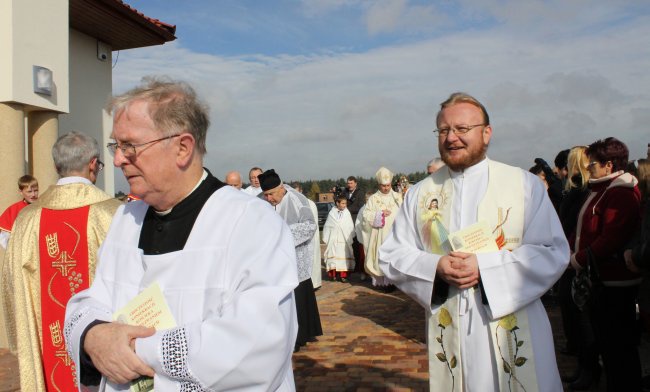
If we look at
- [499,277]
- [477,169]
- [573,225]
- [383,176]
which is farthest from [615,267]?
[383,176]

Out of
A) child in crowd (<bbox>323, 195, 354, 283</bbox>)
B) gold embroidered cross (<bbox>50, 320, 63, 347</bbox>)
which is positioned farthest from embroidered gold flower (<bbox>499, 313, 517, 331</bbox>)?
child in crowd (<bbox>323, 195, 354, 283</bbox>)

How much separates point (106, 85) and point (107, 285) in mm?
9095

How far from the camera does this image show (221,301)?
2096 mm

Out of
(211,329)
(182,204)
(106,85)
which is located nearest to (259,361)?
(211,329)

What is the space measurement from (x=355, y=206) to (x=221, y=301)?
12023 millimetres

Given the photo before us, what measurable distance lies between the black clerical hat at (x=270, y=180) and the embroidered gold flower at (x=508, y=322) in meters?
4.13

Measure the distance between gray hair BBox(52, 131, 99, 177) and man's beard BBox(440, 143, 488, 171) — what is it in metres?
2.33

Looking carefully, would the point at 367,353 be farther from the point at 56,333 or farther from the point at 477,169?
the point at 477,169

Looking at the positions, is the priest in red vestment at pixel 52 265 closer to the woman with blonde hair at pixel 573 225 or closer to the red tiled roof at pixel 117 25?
the woman with blonde hair at pixel 573 225

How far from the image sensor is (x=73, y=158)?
403cm

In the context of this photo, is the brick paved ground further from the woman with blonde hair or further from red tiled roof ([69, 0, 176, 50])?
red tiled roof ([69, 0, 176, 50])

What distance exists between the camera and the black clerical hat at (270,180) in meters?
6.91

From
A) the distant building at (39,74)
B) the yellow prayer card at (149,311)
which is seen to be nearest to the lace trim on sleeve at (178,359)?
the yellow prayer card at (149,311)

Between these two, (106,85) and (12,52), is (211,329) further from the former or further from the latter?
(106,85)
